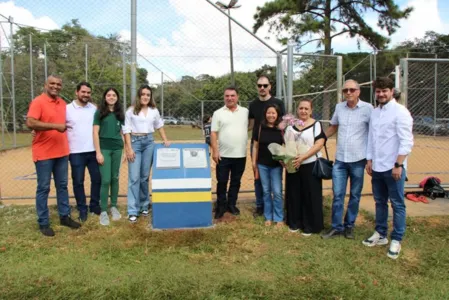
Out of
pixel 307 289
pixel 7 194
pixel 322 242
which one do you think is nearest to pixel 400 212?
pixel 322 242

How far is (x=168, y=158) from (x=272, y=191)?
146cm

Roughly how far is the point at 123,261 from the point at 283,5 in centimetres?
2177

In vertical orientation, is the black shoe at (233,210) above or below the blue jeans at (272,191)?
below

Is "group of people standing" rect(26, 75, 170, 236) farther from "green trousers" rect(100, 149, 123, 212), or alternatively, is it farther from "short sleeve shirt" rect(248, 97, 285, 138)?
"short sleeve shirt" rect(248, 97, 285, 138)

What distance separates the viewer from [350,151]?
13.8ft

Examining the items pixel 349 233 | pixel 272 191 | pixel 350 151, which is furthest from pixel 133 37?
pixel 349 233

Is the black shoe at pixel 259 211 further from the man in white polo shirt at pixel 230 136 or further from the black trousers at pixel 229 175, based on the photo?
the man in white polo shirt at pixel 230 136

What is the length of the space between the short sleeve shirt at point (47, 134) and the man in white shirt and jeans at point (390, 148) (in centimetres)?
365

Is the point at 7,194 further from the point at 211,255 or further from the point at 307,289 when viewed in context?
the point at 307,289

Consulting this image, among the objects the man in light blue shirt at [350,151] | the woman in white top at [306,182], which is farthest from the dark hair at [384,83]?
the woman in white top at [306,182]

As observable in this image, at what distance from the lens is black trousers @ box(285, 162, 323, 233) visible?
176 inches

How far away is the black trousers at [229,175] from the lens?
4926 millimetres

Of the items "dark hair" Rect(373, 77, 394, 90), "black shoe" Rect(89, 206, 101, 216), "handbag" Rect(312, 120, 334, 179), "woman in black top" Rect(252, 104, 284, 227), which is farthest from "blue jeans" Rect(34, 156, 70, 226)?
"dark hair" Rect(373, 77, 394, 90)

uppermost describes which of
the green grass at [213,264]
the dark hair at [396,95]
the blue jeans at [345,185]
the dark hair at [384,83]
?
the dark hair at [384,83]
